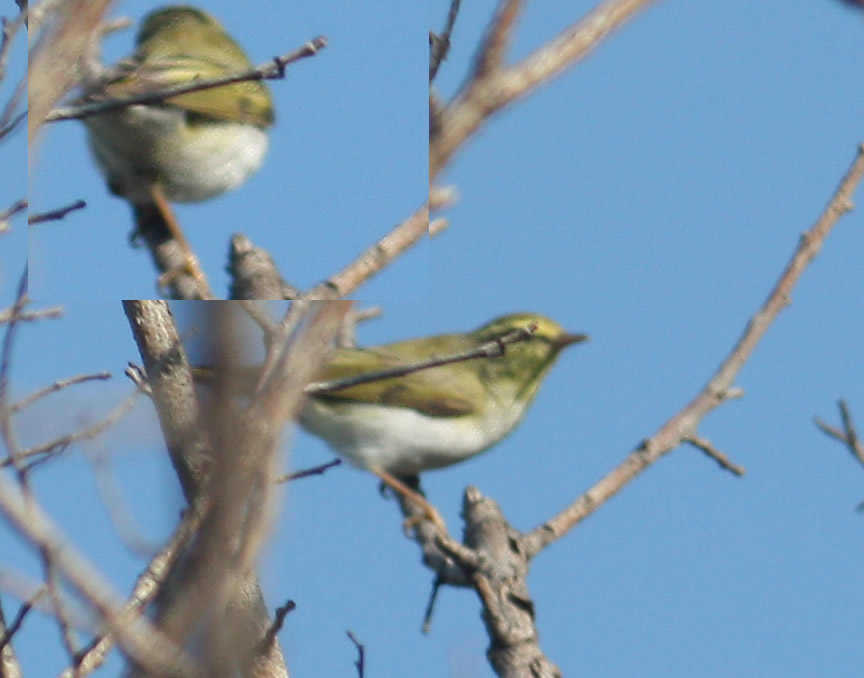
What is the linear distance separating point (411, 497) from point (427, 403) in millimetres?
692

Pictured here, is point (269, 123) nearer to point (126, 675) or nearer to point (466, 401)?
point (126, 675)

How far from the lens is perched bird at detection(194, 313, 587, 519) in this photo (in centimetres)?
606

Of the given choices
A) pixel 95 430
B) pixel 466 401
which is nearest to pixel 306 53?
pixel 95 430

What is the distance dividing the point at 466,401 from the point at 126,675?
5.00 meters

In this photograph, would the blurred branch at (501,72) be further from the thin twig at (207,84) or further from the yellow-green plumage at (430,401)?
the yellow-green plumage at (430,401)

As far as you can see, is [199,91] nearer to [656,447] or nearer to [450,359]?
[450,359]

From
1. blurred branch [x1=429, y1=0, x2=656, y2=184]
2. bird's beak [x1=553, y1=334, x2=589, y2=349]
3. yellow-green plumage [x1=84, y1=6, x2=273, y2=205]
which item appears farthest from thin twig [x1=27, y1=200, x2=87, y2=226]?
bird's beak [x1=553, y1=334, x2=589, y2=349]

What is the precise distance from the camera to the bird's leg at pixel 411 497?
5.44 m

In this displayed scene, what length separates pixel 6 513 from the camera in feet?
4.34

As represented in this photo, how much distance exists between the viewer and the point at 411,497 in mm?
5840

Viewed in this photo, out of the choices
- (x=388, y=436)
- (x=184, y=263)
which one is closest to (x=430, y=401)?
(x=388, y=436)

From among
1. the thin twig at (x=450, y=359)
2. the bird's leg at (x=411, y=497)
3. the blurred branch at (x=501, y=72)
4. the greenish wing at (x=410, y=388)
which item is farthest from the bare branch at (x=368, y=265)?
the greenish wing at (x=410, y=388)

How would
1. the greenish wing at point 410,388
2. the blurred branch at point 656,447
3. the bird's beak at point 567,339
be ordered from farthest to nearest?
1. the bird's beak at point 567,339
2. the greenish wing at point 410,388
3. the blurred branch at point 656,447

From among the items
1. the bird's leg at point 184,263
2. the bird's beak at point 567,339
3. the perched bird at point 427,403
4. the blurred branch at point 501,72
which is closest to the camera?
the blurred branch at point 501,72
